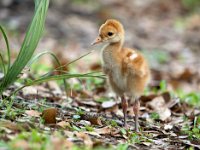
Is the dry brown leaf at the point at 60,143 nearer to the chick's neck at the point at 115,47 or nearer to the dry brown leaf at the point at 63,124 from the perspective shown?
the dry brown leaf at the point at 63,124

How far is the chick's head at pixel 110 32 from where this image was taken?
5160 millimetres

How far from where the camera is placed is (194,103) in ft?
22.8

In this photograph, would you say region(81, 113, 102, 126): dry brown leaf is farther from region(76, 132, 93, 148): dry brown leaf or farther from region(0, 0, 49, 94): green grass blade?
region(0, 0, 49, 94): green grass blade

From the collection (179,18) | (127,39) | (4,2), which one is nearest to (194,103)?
(127,39)

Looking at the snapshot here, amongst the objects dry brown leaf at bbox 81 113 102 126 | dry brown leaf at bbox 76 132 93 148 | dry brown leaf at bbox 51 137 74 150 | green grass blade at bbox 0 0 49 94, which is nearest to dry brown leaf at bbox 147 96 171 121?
dry brown leaf at bbox 81 113 102 126

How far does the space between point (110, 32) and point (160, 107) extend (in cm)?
163

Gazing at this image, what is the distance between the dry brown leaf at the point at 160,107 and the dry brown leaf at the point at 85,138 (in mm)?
1763

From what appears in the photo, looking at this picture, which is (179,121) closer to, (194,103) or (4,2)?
(194,103)

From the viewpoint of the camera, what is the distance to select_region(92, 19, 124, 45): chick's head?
16.9 ft

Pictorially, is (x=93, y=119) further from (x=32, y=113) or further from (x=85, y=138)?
(x=85, y=138)

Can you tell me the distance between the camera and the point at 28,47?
4.77 m

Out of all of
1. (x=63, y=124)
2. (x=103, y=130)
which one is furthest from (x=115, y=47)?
(x=63, y=124)

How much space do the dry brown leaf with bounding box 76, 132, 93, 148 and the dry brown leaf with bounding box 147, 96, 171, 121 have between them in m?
1.76

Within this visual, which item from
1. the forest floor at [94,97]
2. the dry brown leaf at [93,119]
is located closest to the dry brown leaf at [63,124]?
the forest floor at [94,97]
